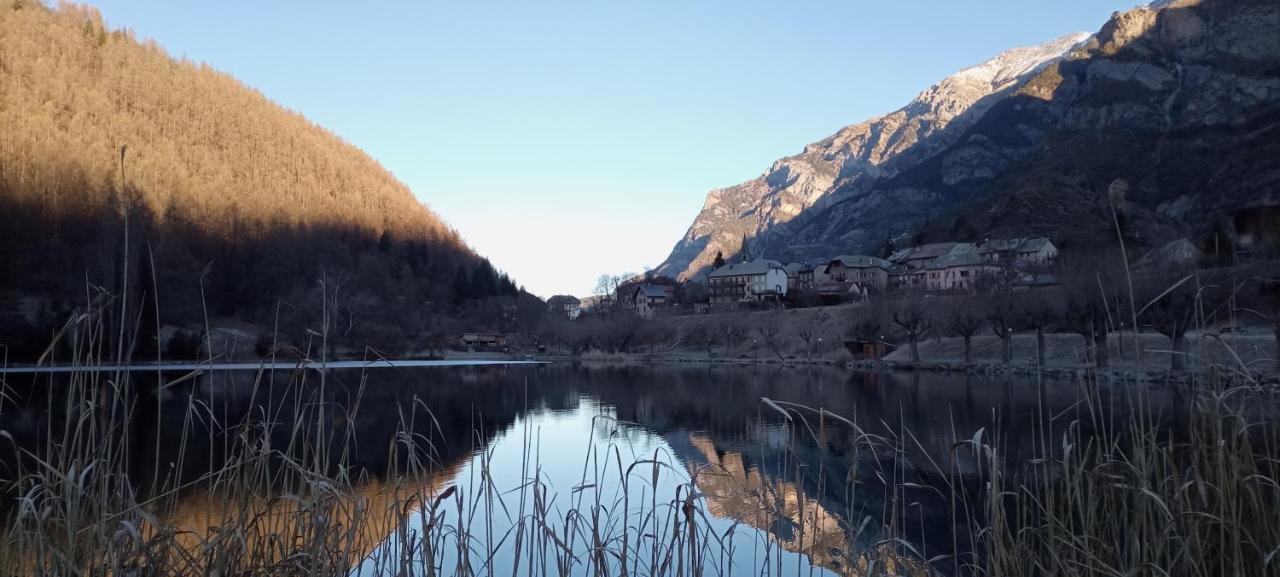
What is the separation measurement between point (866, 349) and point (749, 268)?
46.3m

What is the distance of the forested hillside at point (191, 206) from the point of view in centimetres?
4606

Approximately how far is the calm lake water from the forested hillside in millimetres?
12513

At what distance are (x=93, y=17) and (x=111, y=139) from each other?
46017mm

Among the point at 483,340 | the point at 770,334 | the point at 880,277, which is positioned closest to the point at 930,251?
the point at 880,277

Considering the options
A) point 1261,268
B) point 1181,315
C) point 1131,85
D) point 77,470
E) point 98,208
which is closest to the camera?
point 77,470

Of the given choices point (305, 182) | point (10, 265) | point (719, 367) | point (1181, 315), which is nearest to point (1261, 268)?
point (1181, 315)

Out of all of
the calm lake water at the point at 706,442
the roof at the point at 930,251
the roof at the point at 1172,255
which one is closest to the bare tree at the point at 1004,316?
the calm lake water at the point at 706,442

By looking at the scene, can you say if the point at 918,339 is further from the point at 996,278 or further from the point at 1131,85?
the point at 1131,85

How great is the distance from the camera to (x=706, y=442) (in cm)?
1677

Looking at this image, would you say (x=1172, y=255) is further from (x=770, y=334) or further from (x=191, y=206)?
(x=191, y=206)

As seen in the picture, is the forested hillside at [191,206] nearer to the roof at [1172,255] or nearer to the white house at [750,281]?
the white house at [750,281]

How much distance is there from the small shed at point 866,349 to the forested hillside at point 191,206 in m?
29.5

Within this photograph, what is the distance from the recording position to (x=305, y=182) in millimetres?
102250

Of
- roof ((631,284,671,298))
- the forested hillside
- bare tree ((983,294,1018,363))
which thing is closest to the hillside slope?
bare tree ((983,294,1018,363))
